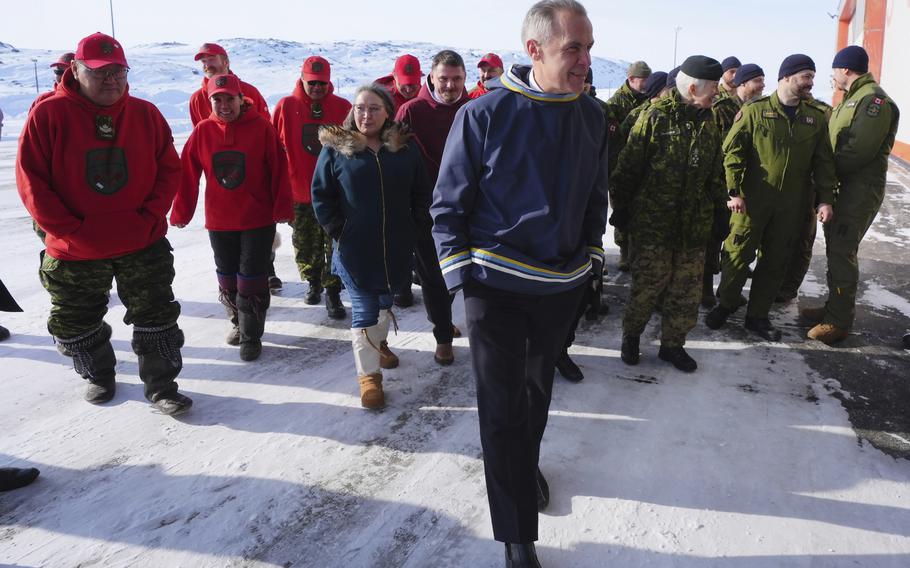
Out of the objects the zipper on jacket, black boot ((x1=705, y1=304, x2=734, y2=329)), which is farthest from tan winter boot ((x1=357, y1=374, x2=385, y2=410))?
black boot ((x1=705, y1=304, x2=734, y2=329))

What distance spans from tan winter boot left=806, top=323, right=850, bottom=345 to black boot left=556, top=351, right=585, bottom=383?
1.95m

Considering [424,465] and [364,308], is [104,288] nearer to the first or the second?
[364,308]

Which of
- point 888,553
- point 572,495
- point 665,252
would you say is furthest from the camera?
point 665,252

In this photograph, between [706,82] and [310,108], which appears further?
[310,108]

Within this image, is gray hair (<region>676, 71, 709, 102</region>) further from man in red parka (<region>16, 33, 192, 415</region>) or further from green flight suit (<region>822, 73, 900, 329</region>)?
man in red parka (<region>16, 33, 192, 415</region>)

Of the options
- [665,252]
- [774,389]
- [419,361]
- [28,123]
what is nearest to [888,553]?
[774,389]

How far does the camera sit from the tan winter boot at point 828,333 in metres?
4.38

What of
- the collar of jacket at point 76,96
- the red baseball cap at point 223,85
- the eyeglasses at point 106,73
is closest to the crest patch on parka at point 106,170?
the collar of jacket at point 76,96

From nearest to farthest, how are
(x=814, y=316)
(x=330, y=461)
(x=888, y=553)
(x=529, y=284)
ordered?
(x=529, y=284) < (x=888, y=553) < (x=330, y=461) < (x=814, y=316)

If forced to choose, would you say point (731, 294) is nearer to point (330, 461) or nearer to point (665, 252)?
point (665, 252)

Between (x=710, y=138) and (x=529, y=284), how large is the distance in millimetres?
2229

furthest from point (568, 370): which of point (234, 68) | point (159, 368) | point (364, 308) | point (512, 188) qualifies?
point (234, 68)

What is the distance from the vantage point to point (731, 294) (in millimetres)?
4645

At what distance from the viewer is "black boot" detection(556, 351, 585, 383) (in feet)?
12.6
